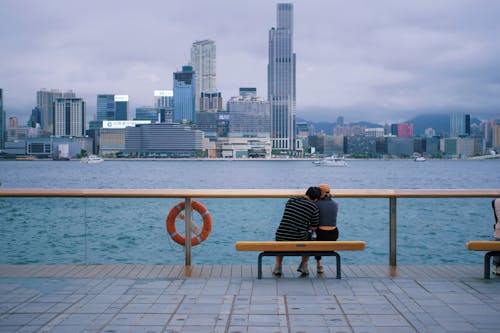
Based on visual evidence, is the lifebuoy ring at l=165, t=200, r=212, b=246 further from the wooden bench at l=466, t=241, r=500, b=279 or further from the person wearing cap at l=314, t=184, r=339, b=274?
the wooden bench at l=466, t=241, r=500, b=279

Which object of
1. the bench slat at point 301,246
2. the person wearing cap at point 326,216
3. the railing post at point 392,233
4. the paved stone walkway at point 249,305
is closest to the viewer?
the paved stone walkway at point 249,305

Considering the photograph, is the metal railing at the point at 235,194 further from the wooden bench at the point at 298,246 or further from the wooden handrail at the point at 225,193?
the wooden bench at the point at 298,246

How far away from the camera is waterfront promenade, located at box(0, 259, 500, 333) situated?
580cm

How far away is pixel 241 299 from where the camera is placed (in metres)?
6.77

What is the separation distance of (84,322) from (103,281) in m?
1.80

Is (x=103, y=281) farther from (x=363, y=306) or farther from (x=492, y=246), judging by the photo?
(x=492, y=246)

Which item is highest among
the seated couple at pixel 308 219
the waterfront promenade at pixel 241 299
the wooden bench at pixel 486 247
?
the seated couple at pixel 308 219

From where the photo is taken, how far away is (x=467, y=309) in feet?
20.7

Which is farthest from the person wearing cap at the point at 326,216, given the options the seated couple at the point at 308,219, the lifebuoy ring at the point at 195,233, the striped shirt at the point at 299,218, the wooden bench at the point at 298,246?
the lifebuoy ring at the point at 195,233

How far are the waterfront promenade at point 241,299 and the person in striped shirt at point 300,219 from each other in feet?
1.65

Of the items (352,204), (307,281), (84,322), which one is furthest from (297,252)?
(84,322)

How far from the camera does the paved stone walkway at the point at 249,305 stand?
5.76m

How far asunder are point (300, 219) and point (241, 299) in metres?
1.65

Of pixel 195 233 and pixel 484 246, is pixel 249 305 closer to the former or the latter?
pixel 195 233
